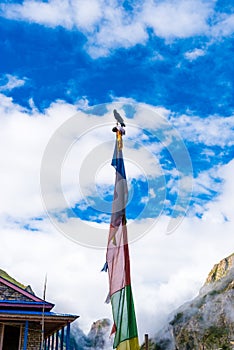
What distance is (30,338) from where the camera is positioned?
55.8 feet

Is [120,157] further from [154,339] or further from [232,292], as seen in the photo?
[232,292]

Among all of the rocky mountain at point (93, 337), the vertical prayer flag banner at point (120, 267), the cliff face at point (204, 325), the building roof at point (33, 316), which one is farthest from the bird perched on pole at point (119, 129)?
the rocky mountain at point (93, 337)

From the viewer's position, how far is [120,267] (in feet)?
45.9

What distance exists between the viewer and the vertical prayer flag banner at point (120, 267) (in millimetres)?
13016

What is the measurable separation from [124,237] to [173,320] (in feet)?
138

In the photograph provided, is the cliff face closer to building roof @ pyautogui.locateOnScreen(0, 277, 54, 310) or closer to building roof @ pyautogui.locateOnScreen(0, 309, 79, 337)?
building roof @ pyautogui.locateOnScreen(0, 277, 54, 310)

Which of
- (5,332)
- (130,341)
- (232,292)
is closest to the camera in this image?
(130,341)

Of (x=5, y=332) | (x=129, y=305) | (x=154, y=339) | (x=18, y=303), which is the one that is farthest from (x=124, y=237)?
(x=154, y=339)

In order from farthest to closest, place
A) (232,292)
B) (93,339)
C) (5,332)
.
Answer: (93,339) → (232,292) → (5,332)

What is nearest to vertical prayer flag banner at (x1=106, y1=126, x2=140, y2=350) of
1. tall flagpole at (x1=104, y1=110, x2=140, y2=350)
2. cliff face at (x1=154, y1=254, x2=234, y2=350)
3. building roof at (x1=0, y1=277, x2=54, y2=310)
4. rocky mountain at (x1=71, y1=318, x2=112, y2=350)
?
tall flagpole at (x1=104, y1=110, x2=140, y2=350)

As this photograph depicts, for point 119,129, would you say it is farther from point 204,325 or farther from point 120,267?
point 204,325

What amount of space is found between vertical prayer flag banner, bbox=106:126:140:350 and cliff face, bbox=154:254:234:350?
3771 cm

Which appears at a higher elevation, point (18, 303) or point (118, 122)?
point (118, 122)

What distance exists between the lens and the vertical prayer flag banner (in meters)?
13.0
